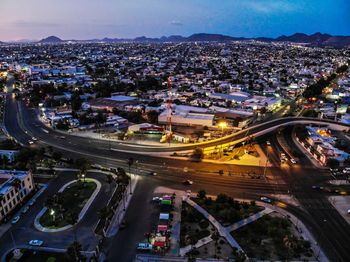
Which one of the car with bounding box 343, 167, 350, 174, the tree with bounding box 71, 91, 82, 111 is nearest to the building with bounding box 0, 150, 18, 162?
the tree with bounding box 71, 91, 82, 111

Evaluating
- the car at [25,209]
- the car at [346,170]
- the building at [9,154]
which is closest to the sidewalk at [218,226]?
the car at [25,209]

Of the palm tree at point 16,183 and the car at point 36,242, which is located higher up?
the palm tree at point 16,183

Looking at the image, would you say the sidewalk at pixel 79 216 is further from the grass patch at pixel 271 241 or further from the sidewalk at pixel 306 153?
the sidewalk at pixel 306 153

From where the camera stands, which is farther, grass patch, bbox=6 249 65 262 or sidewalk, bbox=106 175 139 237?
sidewalk, bbox=106 175 139 237

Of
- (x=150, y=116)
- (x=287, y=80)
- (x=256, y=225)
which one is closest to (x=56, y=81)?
(x=150, y=116)

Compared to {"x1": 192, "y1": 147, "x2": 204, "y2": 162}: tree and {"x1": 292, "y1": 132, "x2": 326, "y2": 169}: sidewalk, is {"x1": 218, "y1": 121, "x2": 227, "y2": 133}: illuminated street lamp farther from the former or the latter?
{"x1": 192, "y1": 147, "x2": 204, "y2": 162}: tree

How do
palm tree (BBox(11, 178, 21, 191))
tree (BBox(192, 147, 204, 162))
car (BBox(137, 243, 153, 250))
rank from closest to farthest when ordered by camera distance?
car (BBox(137, 243, 153, 250)) → palm tree (BBox(11, 178, 21, 191)) → tree (BBox(192, 147, 204, 162))

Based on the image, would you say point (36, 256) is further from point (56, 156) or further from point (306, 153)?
point (306, 153)
